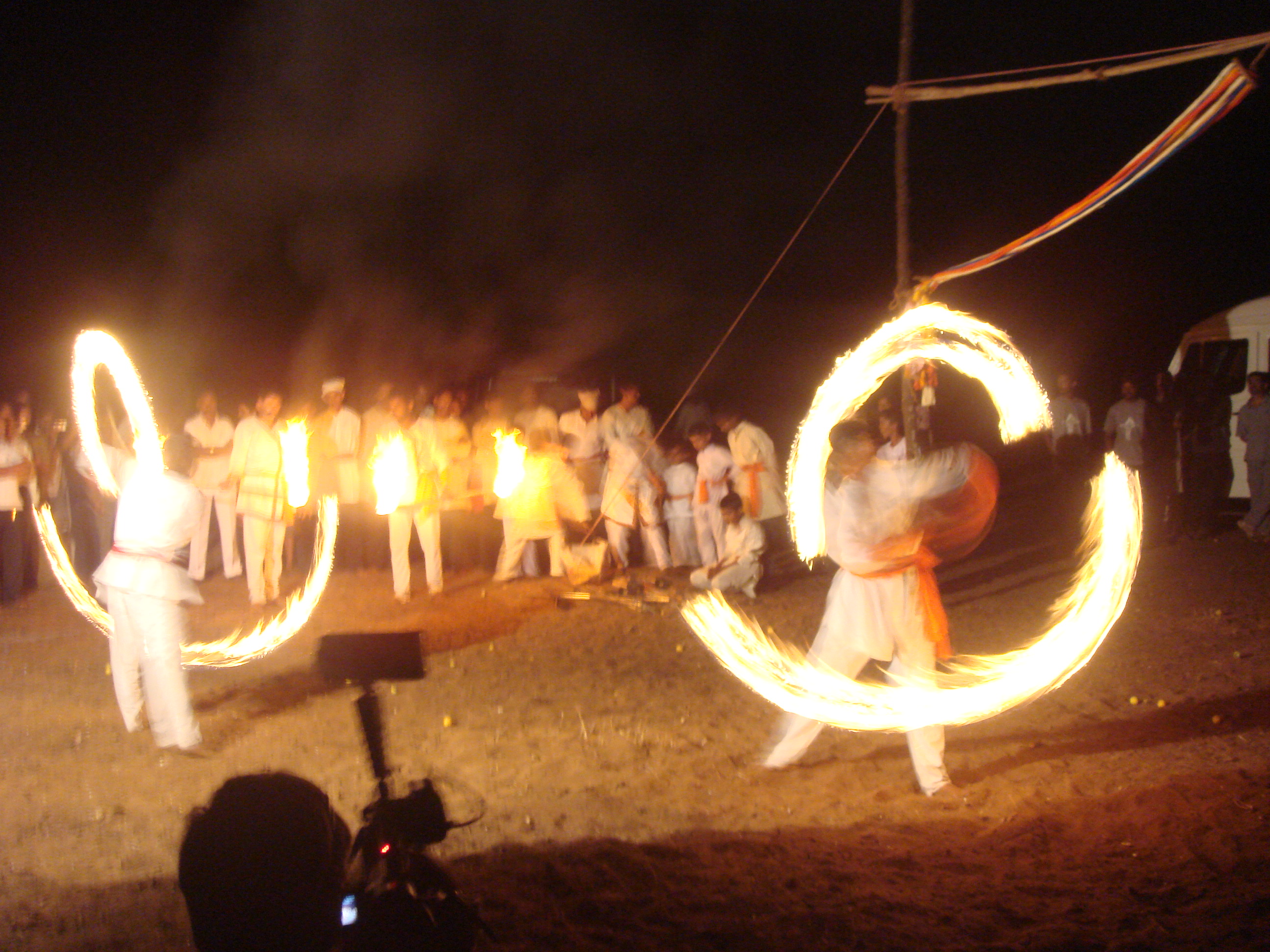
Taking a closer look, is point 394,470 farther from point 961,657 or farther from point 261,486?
point 961,657

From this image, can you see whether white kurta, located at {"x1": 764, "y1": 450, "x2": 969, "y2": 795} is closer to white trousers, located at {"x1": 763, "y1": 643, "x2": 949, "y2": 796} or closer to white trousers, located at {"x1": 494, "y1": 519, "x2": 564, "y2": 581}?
white trousers, located at {"x1": 763, "y1": 643, "x2": 949, "y2": 796}

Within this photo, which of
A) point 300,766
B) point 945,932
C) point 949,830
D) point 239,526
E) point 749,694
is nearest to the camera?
point 945,932

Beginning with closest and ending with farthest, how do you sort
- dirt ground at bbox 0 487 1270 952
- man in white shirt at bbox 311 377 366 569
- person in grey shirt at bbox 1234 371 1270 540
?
1. dirt ground at bbox 0 487 1270 952
2. man in white shirt at bbox 311 377 366 569
3. person in grey shirt at bbox 1234 371 1270 540

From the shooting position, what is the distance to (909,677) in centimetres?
518

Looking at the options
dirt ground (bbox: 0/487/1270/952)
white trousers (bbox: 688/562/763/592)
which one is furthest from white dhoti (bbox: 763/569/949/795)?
white trousers (bbox: 688/562/763/592)

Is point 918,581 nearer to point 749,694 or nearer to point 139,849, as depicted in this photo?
point 749,694

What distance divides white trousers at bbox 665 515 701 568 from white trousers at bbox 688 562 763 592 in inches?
53.6

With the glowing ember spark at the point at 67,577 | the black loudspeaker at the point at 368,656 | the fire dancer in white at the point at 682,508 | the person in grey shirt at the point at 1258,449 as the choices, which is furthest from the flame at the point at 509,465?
the person in grey shirt at the point at 1258,449

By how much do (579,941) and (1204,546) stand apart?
35.0 feet

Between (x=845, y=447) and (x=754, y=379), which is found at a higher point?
(x=754, y=379)

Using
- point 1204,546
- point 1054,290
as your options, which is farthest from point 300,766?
point 1054,290

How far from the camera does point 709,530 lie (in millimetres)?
11344

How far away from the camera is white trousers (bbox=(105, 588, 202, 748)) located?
5887 mm

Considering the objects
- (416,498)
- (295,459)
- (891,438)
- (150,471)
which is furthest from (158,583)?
(891,438)
